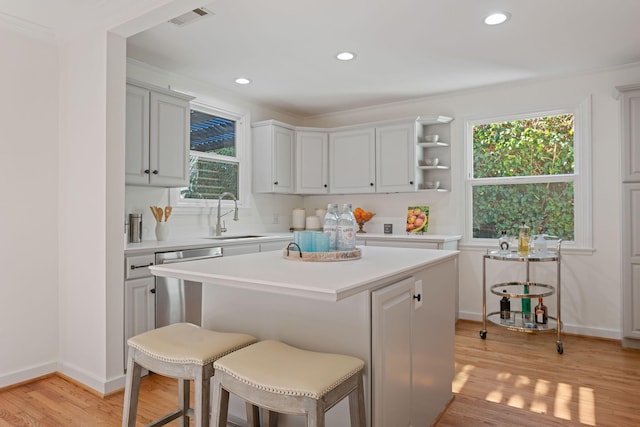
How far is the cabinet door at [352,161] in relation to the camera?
475cm

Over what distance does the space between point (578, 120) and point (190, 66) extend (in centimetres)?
363

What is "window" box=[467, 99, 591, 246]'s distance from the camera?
397cm

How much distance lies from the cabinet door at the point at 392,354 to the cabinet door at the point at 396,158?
270 cm

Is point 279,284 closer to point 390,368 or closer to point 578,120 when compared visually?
point 390,368

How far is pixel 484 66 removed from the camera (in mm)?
3691

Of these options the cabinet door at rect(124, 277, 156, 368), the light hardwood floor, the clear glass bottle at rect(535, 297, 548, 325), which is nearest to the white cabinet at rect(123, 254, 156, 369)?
the cabinet door at rect(124, 277, 156, 368)

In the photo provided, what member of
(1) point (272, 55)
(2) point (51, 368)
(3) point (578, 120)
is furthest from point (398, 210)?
(2) point (51, 368)

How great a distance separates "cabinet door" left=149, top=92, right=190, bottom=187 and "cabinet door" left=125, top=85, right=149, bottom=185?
45 millimetres

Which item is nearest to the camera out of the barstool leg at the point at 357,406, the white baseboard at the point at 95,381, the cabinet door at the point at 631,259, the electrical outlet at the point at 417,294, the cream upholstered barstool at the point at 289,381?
the cream upholstered barstool at the point at 289,381

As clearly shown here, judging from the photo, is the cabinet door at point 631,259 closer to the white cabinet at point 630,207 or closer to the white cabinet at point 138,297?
the white cabinet at point 630,207

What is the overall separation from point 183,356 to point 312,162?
3.65 m

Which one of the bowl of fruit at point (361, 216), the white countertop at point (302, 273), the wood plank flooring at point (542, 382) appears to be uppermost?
the bowl of fruit at point (361, 216)

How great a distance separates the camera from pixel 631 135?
341 centimetres

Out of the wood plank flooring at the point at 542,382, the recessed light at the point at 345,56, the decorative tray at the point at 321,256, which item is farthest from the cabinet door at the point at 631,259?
the decorative tray at the point at 321,256
